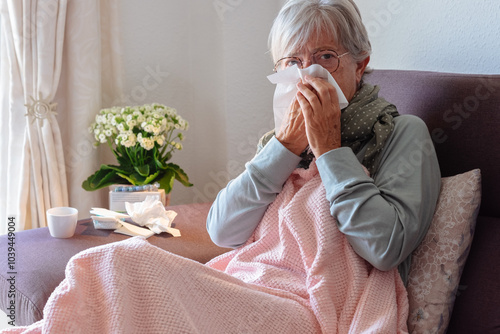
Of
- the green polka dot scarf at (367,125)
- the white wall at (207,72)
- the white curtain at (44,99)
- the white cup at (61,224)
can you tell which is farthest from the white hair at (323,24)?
the white curtain at (44,99)

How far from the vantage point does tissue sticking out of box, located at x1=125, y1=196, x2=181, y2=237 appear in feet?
5.94

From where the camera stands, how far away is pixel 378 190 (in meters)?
1.20

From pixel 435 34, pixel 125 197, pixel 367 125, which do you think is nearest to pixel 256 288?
pixel 367 125

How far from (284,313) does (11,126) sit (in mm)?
1781

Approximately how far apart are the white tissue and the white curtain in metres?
1.35

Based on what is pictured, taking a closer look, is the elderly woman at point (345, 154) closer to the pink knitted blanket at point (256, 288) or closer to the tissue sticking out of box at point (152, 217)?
the pink knitted blanket at point (256, 288)

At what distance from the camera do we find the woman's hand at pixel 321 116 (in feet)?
4.18

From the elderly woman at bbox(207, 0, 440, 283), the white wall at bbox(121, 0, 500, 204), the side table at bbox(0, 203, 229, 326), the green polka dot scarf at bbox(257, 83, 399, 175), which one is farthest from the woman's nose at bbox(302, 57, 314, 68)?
the white wall at bbox(121, 0, 500, 204)

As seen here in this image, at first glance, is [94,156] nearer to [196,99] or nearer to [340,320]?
[196,99]

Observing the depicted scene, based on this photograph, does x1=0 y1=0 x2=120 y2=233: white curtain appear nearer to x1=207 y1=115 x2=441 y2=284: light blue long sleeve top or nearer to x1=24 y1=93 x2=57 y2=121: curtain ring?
x1=24 y1=93 x2=57 y2=121: curtain ring

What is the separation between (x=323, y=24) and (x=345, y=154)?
344mm

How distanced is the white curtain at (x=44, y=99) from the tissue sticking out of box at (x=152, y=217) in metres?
0.73

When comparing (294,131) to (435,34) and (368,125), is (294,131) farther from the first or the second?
(435,34)

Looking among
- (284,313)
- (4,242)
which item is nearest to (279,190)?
(284,313)
